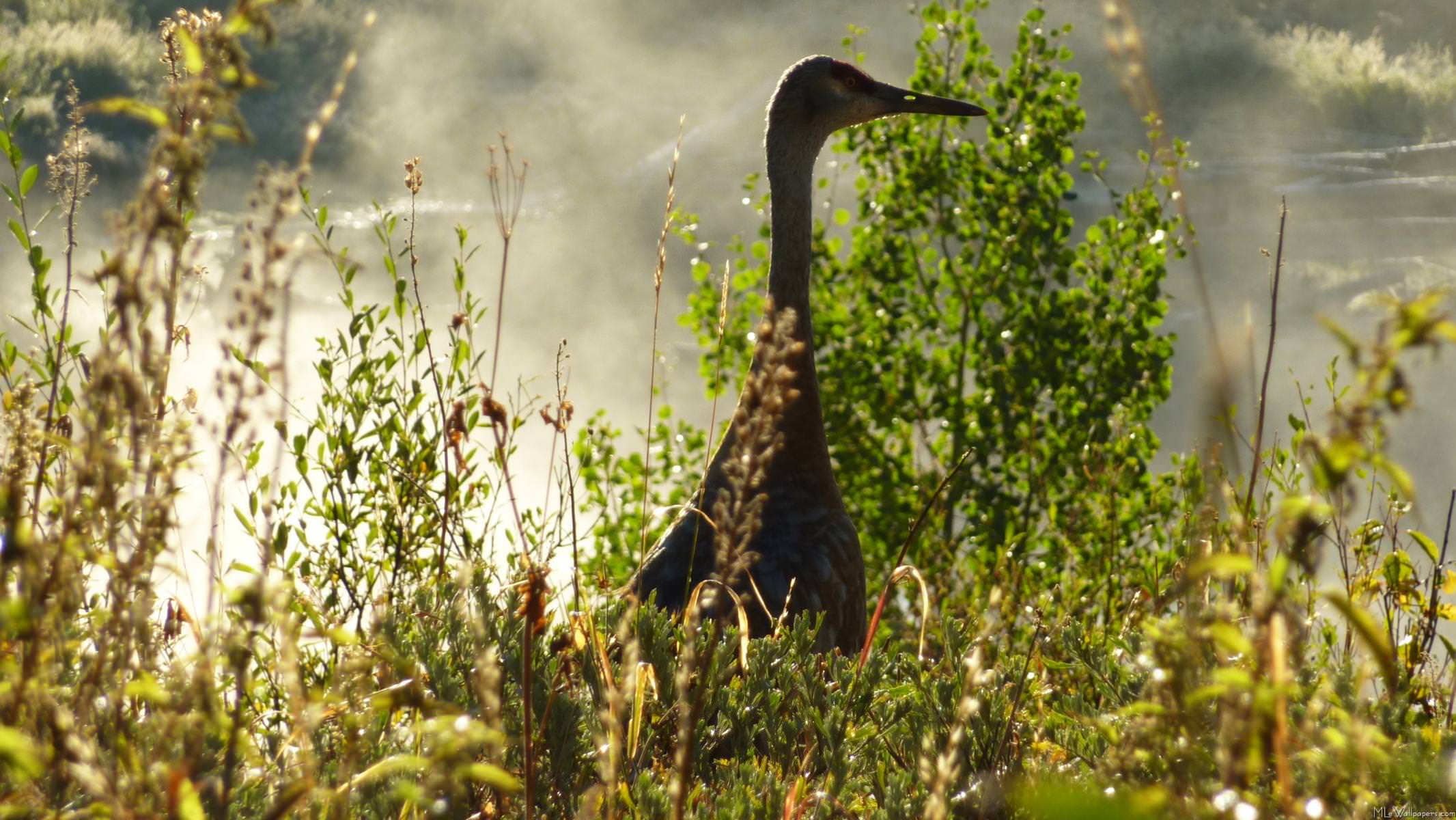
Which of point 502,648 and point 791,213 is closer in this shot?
point 502,648

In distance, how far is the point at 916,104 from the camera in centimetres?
493

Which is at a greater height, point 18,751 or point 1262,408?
point 1262,408

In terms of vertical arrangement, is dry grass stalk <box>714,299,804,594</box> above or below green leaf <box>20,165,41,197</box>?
below

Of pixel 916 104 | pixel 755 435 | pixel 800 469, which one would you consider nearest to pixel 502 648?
pixel 755 435

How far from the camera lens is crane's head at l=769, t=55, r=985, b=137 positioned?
4.81 meters

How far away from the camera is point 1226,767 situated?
0.89 m

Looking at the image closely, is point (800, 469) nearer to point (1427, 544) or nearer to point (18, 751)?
point (1427, 544)

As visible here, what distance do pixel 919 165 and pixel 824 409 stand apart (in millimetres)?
1512

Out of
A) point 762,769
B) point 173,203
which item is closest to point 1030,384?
point 762,769

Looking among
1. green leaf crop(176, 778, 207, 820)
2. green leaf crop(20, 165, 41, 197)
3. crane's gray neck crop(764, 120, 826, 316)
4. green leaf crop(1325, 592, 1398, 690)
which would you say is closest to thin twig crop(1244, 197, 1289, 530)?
green leaf crop(1325, 592, 1398, 690)

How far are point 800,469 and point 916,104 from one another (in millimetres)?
1735

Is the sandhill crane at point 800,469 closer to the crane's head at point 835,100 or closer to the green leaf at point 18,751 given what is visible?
the crane's head at point 835,100

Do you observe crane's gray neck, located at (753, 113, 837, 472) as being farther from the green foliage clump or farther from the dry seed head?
the dry seed head

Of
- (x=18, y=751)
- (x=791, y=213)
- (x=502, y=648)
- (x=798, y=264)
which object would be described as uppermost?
(x=791, y=213)
